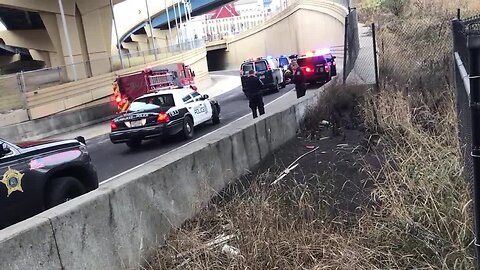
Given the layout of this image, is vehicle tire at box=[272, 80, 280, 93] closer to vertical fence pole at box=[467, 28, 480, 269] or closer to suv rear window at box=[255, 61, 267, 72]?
suv rear window at box=[255, 61, 267, 72]

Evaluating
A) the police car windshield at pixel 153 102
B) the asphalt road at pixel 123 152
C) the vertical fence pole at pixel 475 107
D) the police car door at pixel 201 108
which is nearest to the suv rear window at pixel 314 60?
the asphalt road at pixel 123 152

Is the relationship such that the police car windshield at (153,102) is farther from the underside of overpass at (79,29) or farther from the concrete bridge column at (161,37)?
the concrete bridge column at (161,37)

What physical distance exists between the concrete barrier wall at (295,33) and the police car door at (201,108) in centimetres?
1913

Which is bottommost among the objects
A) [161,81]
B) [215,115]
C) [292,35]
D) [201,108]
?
[215,115]

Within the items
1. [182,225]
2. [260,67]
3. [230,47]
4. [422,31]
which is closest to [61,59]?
[260,67]

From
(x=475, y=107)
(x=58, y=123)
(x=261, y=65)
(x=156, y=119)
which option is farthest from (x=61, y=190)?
(x=261, y=65)

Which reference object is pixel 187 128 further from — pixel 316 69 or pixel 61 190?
pixel 316 69

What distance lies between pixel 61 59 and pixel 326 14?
2496 centimetres

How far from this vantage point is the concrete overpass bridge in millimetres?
22688

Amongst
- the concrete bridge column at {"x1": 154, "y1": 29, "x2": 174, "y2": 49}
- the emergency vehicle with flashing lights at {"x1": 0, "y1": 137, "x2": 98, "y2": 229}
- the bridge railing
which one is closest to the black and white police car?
the emergency vehicle with flashing lights at {"x1": 0, "y1": 137, "x2": 98, "y2": 229}

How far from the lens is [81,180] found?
6926 mm

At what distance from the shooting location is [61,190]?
629cm

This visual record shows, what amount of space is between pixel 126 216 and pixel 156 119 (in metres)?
9.17

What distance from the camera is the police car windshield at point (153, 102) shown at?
45.9 ft
